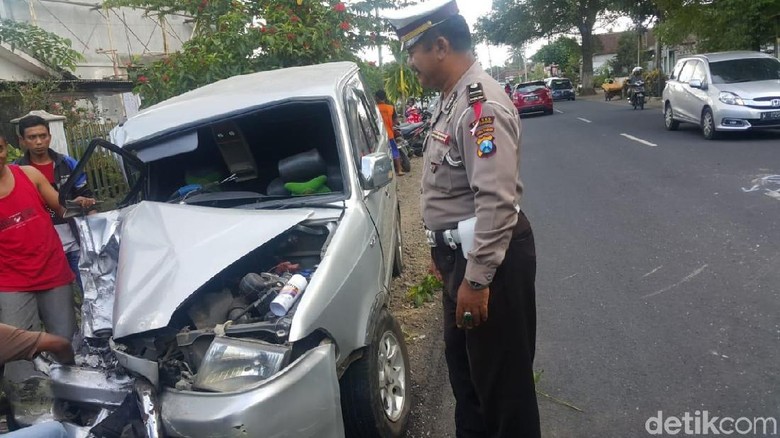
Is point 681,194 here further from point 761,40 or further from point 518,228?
point 761,40

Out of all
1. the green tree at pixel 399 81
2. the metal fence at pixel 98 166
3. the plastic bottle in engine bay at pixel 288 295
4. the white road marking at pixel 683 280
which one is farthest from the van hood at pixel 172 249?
the green tree at pixel 399 81

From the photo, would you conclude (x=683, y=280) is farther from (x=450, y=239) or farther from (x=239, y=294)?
(x=239, y=294)

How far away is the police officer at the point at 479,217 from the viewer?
2307 mm

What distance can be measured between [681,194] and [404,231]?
352cm

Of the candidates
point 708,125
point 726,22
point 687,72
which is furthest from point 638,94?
point 708,125

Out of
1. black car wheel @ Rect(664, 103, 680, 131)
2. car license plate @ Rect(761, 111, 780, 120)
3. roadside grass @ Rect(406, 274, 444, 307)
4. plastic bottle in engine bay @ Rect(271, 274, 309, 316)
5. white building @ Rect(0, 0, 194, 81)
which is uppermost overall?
white building @ Rect(0, 0, 194, 81)

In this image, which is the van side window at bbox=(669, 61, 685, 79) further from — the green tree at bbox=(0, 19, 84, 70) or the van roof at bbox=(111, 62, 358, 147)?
the van roof at bbox=(111, 62, 358, 147)

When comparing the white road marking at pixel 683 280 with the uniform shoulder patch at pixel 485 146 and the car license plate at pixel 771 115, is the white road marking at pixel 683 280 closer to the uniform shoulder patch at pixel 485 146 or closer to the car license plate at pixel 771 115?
the uniform shoulder patch at pixel 485 146

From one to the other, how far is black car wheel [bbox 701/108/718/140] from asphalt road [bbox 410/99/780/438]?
286 cm

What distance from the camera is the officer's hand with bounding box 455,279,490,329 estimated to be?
2381mm

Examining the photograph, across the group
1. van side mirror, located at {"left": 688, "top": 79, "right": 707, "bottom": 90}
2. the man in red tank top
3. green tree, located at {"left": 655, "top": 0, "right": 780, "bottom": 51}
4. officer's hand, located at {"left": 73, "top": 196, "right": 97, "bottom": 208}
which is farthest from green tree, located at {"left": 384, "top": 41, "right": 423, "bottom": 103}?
officer's hand, located at {"left": 73, "top": 196, "right": 97, "bottom": 208}

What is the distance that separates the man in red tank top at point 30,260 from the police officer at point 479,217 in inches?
84.3

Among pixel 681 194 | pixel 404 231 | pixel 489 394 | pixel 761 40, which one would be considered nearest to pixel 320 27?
pixel 404 231

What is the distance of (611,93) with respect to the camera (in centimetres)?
3606
